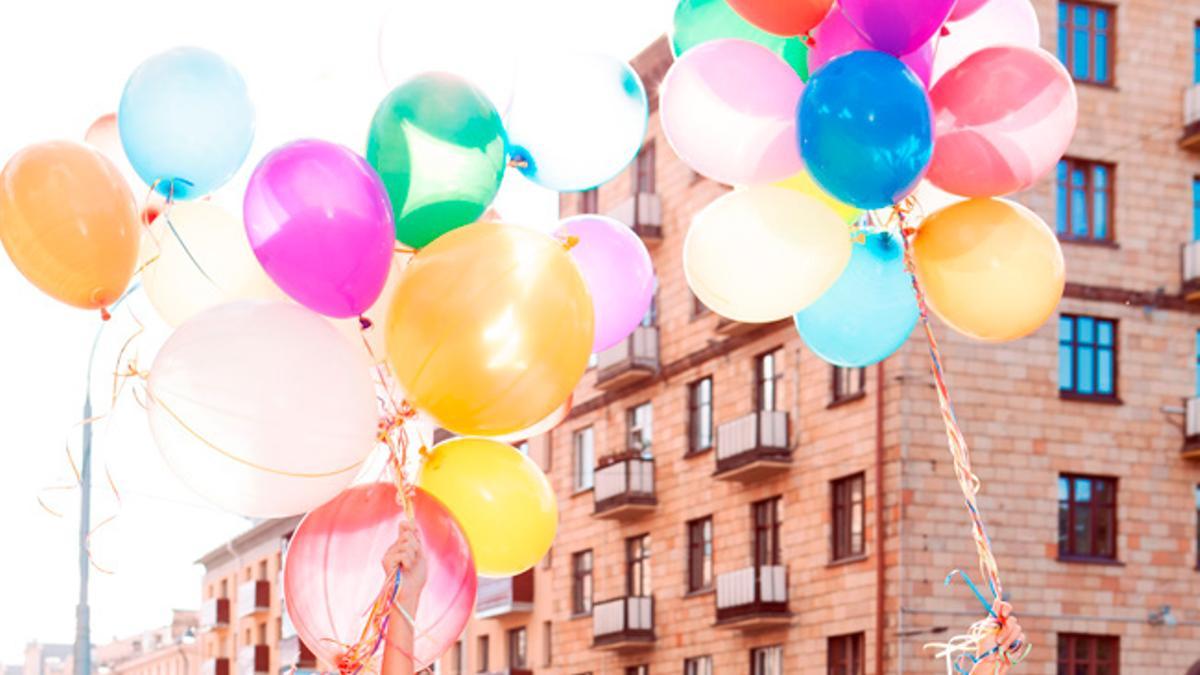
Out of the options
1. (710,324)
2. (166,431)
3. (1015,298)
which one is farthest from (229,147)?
(710,324)

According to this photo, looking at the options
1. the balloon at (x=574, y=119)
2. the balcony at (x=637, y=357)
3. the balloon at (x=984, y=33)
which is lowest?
the balloon at (x=574, y=119)

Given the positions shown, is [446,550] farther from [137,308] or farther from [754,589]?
[754,589]

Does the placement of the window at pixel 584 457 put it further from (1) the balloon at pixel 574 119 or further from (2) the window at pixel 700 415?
(1) the balloon at pixel 574 119

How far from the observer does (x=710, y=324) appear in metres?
27.0

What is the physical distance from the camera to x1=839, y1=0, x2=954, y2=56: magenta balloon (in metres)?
4.59

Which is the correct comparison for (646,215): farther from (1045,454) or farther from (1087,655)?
(1087,655)

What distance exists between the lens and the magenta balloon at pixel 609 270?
5309 millimetres

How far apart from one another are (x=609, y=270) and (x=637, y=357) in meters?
23.1

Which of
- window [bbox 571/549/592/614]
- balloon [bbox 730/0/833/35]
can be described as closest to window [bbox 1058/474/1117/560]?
window [bbox 571/549/592/614]

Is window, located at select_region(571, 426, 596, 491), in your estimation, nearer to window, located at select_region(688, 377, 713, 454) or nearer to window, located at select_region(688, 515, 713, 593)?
window, located at select_region(688, 377, 713, 454)

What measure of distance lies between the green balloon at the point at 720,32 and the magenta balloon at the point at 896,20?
52 centimetres

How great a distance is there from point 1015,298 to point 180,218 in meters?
Answer: 2.32

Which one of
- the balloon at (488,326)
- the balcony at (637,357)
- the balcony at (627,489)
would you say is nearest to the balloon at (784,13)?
the balloon at (488,326)

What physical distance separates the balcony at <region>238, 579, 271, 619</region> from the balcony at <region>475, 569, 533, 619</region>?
1845 centimetres
